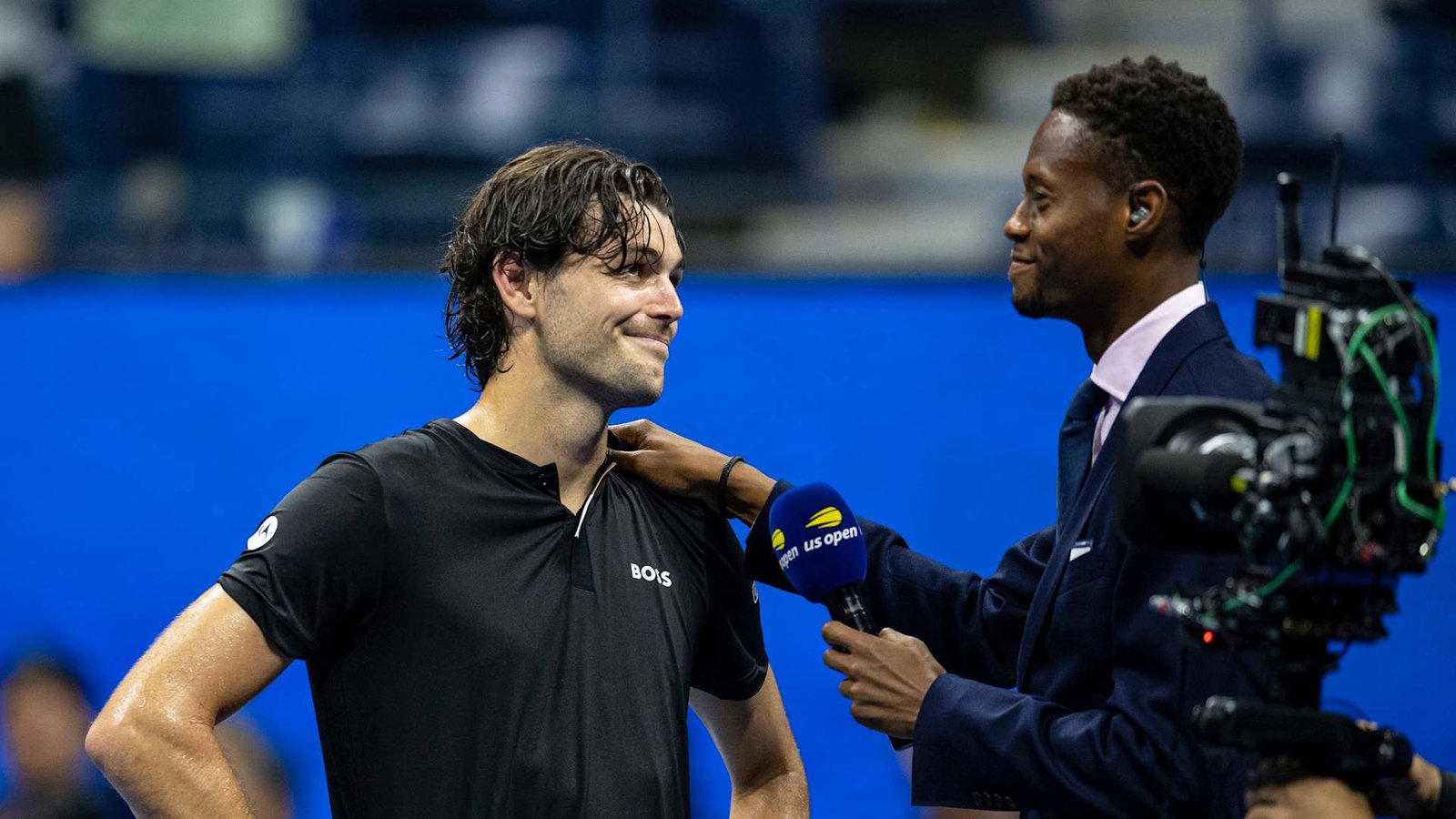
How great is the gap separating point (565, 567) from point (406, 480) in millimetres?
277

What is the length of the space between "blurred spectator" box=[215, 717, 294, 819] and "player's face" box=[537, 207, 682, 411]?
234 cm

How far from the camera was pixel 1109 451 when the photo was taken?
8.48 feet

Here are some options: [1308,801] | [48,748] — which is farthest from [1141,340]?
[48,748]

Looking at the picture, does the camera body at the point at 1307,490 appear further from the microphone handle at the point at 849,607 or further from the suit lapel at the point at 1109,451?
the microphone handle at the point at 849,607

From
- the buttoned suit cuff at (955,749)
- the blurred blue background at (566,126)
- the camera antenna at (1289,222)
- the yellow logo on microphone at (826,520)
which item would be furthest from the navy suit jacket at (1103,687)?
the blurred blue background at (566,126)

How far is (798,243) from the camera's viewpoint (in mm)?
6395

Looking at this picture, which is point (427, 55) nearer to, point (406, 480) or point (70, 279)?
point (70, 279)

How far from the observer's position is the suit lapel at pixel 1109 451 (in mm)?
2566

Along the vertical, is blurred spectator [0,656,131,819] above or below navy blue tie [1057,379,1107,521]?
below

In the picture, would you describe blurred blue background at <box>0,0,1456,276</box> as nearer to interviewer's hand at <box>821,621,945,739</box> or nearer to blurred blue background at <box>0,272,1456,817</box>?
blurred blue background at <box>0,272,1456,817</box>

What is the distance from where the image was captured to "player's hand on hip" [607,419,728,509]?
9.12 feet

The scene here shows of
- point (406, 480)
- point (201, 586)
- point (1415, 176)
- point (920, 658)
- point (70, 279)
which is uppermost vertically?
point (1415, 176)

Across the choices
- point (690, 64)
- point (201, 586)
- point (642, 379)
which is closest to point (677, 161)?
point (690, 64)

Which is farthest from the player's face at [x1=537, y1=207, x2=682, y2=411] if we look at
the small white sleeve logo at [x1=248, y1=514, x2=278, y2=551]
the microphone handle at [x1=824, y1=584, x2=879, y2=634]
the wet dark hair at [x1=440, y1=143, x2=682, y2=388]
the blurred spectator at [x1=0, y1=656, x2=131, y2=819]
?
the blurred spectator at [x1=0, y1=656, x2=131, y2=819]
